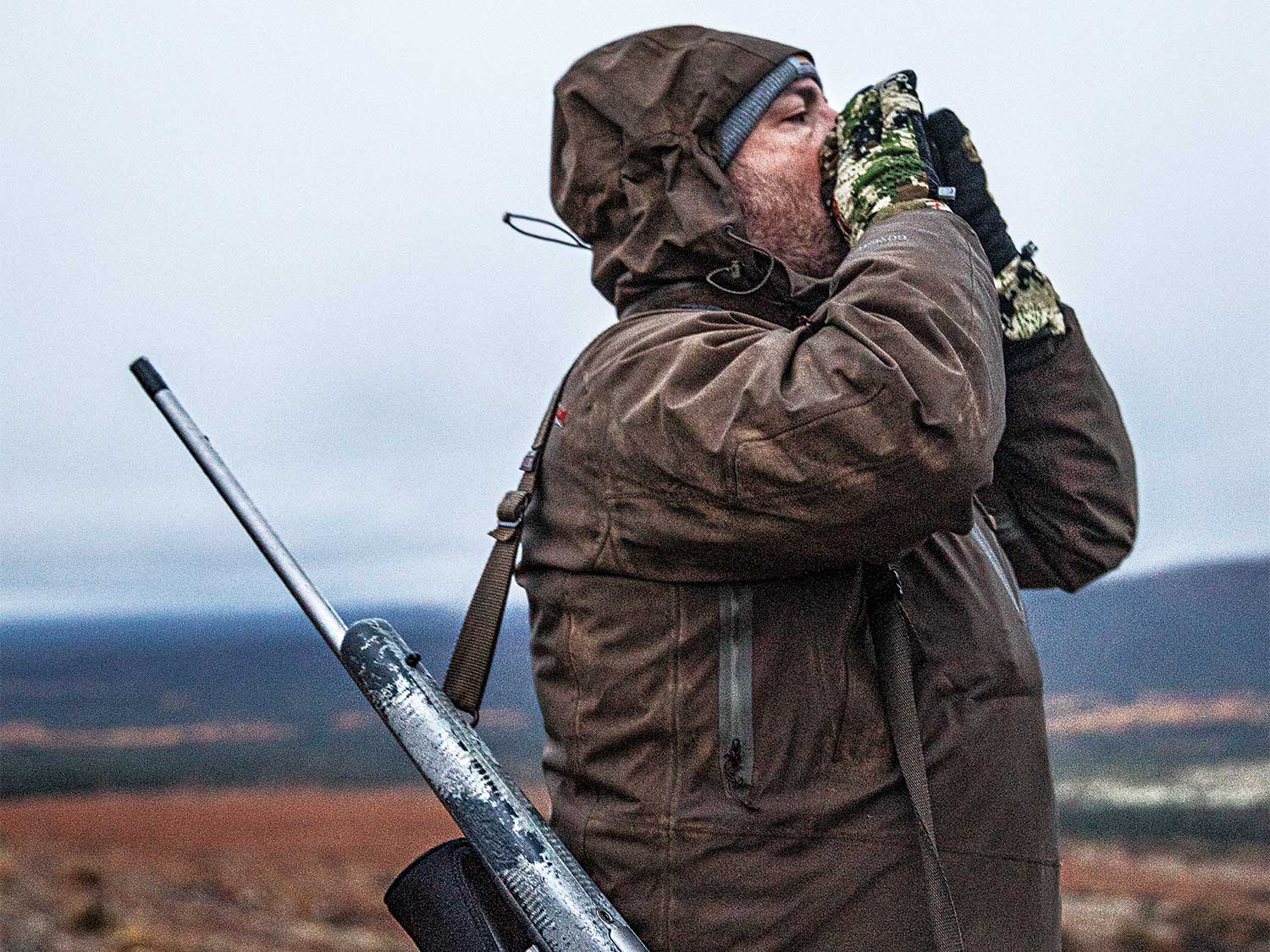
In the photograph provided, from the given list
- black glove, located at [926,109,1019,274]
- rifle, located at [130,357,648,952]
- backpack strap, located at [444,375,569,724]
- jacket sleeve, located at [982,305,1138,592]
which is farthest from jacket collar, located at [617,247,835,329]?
rifle, located at [130,357,648,952]

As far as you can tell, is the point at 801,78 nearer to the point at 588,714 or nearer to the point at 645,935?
the point at 588,714

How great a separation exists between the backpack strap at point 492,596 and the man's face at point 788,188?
0.34m

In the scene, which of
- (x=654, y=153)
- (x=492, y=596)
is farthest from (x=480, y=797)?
(x=654, y=153)

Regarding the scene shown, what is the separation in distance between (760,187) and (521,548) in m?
0.55

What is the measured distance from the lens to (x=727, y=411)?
1290 mm

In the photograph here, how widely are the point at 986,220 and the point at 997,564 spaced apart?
460 mm

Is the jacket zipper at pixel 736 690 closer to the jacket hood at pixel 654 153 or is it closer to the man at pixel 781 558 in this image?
the man at pixel 781 558

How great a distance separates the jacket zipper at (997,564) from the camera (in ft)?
5.26

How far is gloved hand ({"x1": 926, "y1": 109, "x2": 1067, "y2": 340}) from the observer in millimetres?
1712

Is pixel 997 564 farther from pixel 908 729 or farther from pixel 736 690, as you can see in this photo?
pixel 736 690

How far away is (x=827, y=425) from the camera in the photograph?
4.11ft

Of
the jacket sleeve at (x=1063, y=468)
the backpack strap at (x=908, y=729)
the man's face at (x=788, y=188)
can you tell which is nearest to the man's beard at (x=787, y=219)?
the man's face at (x=788, y=188)

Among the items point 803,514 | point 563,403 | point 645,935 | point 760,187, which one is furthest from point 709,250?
point 645,935

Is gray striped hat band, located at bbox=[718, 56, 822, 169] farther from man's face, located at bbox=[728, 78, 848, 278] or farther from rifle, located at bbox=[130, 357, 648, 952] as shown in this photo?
rifle, located at bbox=[130, 357, 648, 952]
